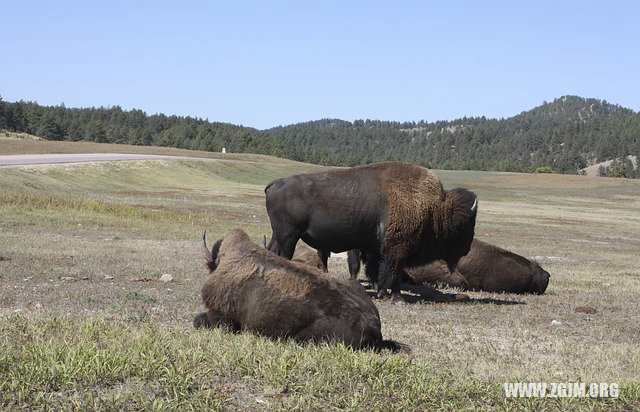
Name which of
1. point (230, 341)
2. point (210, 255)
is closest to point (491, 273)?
point (210, 255)

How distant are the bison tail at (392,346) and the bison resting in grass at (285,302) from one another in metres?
0.02

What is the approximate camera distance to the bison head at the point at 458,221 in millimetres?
15391

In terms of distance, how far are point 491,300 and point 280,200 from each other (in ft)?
16.8

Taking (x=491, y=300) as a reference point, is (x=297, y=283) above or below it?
above

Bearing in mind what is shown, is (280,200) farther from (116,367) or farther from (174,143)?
(174,143)

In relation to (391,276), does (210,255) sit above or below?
above

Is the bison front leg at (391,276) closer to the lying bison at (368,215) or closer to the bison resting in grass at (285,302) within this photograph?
the lying bison at (368,215)

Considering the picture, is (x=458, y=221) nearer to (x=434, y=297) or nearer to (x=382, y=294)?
(x=434, y=297)

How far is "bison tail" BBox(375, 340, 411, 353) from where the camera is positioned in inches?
344

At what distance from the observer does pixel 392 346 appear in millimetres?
9031

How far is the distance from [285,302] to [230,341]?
0.91 metres

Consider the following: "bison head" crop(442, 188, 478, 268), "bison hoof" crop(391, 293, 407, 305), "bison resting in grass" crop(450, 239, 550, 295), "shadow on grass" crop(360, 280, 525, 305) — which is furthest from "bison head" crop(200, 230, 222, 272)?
"bison resting in grass" crop(450, 239, 550, 295)

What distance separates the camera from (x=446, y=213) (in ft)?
50.4

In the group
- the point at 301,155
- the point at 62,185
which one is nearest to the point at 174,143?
the point at 301,155
